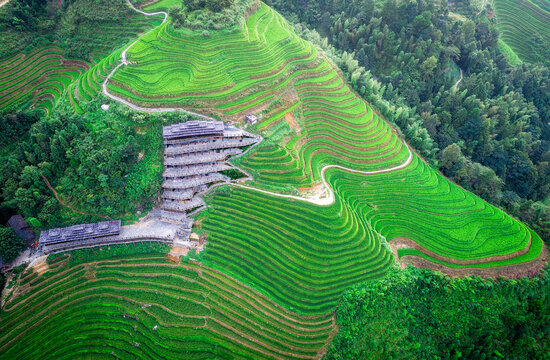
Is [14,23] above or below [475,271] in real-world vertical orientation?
above

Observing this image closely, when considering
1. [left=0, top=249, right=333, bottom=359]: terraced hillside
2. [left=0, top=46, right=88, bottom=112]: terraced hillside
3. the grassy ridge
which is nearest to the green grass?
the grassy ridge

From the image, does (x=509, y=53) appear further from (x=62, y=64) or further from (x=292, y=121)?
(x=62, y=64)

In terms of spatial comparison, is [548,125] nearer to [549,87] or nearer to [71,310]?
[549,87]

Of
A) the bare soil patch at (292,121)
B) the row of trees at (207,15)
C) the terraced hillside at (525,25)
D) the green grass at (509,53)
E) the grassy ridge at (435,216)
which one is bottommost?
the grassy ridge at (435,216)

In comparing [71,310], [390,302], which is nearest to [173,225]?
[71,310]

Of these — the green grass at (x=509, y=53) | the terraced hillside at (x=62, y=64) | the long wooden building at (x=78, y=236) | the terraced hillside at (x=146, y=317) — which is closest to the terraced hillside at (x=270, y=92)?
the terraced hillside at (x=62, y=64)

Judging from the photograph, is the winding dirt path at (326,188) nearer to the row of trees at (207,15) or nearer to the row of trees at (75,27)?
the row of trees at (207,15)
